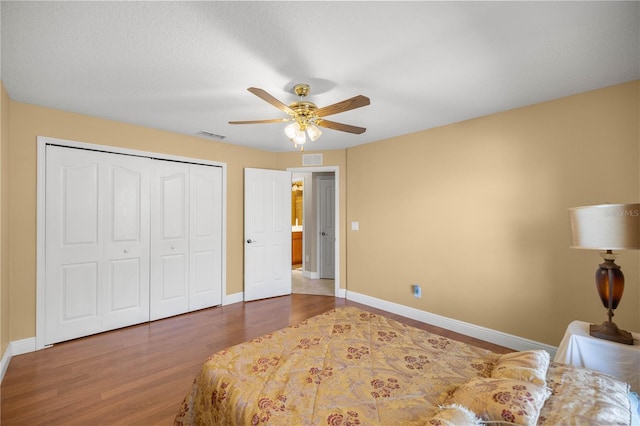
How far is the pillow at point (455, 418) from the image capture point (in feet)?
2.90

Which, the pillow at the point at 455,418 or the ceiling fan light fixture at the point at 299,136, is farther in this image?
the ceiling fan light fixture at the point at 299,136

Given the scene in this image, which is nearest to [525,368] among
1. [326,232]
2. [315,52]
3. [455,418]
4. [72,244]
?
[455,418]

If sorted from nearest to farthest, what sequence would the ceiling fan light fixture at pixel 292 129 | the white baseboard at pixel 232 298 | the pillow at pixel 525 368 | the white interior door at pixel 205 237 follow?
the pillow at pixel 525 368 → the ceiling fan light fixture at pixel 292 129 → the white interior door at pixel 205 237 → the white baseboard at pixel 232 298

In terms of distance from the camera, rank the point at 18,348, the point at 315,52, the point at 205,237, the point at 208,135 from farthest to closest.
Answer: the point at 205,237
the point at 208,135
the point at 18,348
the point at 315,52

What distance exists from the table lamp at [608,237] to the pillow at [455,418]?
1392 millimetres

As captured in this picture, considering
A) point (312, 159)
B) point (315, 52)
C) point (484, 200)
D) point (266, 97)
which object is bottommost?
point (484, 200)

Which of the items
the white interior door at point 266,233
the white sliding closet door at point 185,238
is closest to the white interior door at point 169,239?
the white sliding closet door at point 185,238

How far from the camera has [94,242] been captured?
117 inches

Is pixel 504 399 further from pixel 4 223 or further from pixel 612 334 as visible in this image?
pixel 4 223

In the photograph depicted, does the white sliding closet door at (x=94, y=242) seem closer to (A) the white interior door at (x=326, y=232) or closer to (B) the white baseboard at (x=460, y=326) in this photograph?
(B) the white baseboard at (x=460, y=326)

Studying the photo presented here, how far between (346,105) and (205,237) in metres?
2.89

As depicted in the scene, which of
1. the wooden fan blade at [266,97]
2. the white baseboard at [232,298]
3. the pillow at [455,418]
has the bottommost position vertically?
the white baseboard at [232,298]

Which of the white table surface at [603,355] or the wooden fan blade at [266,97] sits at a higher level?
the wooden fan blade at [266,97]

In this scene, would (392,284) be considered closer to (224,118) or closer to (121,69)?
(224,118)
